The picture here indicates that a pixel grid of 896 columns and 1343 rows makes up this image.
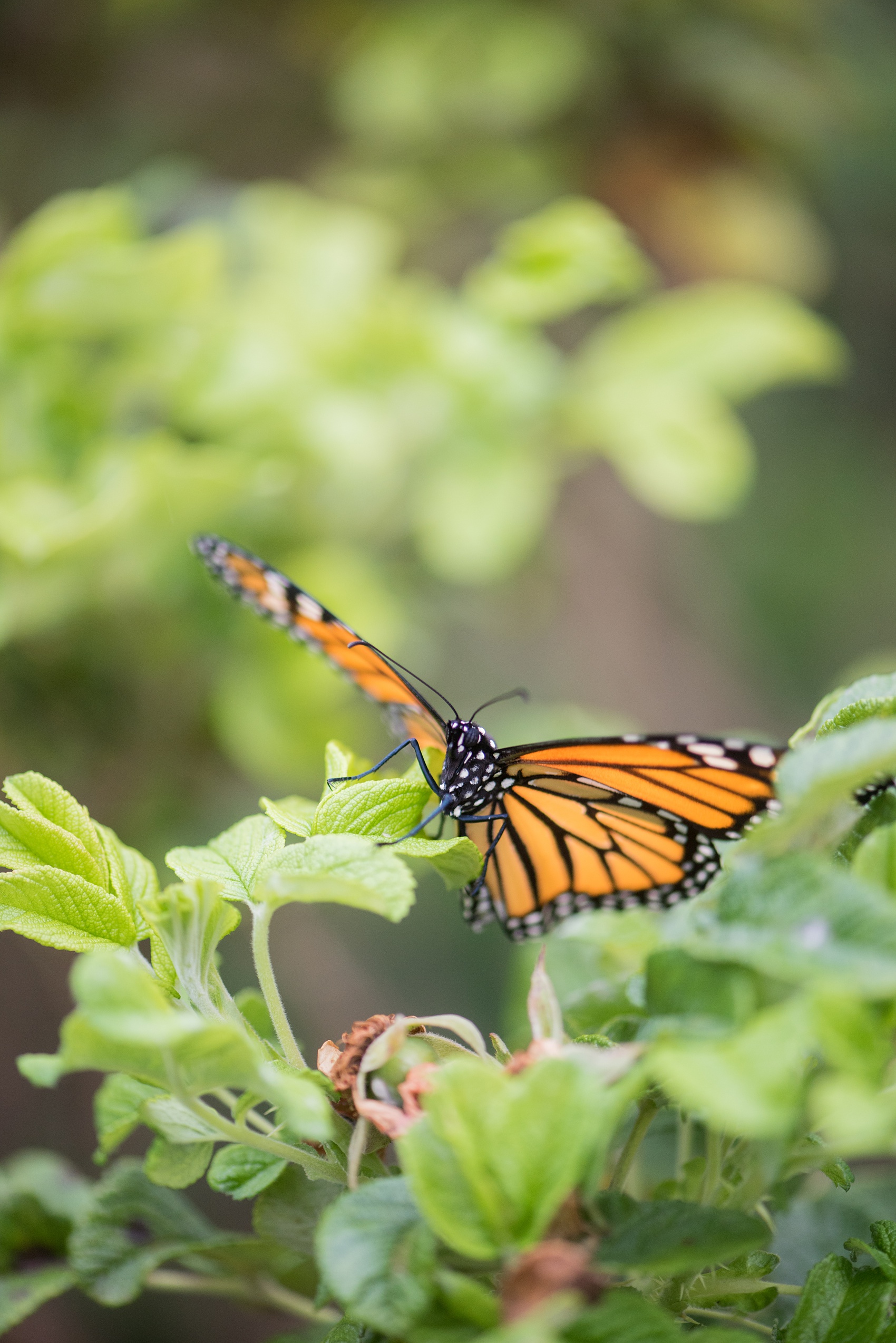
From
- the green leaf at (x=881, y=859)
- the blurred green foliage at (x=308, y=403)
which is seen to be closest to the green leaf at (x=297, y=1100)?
the green leaf at (x=881, y=859)

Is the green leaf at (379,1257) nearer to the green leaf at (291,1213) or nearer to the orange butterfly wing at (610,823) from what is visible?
the green leaf at (291,1213)

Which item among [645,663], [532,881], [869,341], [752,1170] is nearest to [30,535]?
[532,881]

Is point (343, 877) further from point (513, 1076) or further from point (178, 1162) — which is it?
point (178, 1162)

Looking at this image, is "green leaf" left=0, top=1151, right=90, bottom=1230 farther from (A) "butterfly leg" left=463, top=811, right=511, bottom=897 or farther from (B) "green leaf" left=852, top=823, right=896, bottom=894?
(B) "green leaf" left=852, top=823, right=896, bottom=894

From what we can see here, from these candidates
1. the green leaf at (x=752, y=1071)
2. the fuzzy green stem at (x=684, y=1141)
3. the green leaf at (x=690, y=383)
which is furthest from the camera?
the green leaf at (x=690, y=383)

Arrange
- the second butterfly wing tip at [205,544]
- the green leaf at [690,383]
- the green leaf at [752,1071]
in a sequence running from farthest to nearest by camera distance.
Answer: the green leaf at [690,383], the second butterfly wing tip at [205,544], the green leaf at [752,1071]

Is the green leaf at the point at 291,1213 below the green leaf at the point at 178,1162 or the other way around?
below

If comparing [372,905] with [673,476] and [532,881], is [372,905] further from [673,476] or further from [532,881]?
[673,476]
